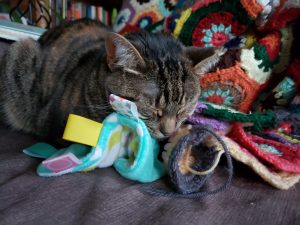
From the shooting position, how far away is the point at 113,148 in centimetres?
72

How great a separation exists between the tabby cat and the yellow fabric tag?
10 cm

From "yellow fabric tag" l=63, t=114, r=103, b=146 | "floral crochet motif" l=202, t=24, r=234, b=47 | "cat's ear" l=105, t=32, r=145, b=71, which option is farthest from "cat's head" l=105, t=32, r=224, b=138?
"floral crochet motif" l=202, t=24, r=234, b=47

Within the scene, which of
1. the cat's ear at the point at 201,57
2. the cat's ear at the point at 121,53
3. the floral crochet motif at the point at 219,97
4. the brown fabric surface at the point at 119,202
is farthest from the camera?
the floral crochet motif at the point at 219,97

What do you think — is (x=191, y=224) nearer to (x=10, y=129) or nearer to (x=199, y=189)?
(x=199, y=189)

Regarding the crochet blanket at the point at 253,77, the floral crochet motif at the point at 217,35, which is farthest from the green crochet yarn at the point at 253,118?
the floral crochet motif at the point at 217,35

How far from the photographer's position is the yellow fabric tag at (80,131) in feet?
2.21

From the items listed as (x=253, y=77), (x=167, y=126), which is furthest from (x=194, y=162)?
(x=253, y=77)

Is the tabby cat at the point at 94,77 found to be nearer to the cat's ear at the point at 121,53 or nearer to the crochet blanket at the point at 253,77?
the cat's ear at the point at 121,53

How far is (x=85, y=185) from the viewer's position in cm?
64

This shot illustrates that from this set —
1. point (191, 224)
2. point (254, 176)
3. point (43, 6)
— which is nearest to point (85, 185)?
point (191, 224)

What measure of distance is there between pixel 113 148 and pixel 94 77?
212 mm

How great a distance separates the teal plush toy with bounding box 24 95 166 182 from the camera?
0.67 meters

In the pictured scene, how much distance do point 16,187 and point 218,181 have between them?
1.40ft

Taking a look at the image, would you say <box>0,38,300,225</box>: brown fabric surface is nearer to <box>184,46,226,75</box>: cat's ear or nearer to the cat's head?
the cat's head
